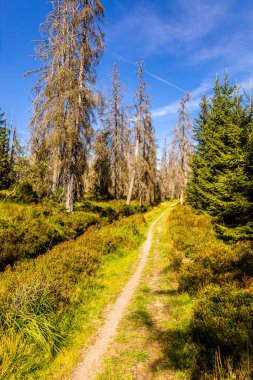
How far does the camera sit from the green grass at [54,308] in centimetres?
475

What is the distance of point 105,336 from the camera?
5.92 meters

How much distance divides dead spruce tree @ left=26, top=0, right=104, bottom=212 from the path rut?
32.9 feet

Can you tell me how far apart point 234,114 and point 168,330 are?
15545mm

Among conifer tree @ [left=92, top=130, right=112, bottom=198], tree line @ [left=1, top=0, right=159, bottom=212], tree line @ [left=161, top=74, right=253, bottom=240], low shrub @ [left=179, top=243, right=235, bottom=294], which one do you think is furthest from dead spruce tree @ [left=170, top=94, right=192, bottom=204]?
low shrub @ [left=179, top=243, right=235, bottom=294]

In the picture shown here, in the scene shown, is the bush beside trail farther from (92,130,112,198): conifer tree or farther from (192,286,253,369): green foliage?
(92,130,112,198): conifer tree

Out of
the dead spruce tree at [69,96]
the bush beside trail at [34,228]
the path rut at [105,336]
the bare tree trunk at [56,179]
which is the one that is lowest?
the path rut at [105,336]

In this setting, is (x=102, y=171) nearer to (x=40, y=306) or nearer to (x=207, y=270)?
(x=207, y=270)

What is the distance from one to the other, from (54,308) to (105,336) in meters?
1.49

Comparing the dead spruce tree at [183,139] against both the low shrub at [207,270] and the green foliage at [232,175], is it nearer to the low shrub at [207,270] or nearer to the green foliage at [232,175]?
the green foliage at [232,175]

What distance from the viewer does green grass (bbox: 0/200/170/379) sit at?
15.6ft

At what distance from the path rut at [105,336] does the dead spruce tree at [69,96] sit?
10.0 metres

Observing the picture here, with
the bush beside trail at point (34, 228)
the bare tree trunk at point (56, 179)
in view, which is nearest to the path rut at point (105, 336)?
the bush beside trail at point (34, 228)

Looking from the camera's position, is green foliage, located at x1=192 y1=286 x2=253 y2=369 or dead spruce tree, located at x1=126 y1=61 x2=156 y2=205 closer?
green foliage, located at x1=192 y1=286 x2=253 y2=369

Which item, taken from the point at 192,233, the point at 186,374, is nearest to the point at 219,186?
the point at 192,233
